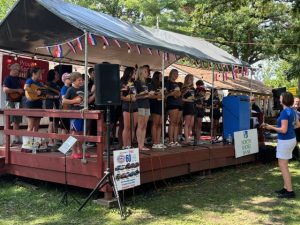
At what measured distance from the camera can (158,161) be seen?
25.5 ft

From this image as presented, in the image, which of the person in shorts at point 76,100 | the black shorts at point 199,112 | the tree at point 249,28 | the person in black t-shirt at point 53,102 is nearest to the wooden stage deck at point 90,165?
the person in shorts at point 76,100

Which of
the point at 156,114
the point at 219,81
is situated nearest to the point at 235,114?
the point at 156,114

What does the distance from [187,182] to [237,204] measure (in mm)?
1917

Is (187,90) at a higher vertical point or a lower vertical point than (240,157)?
higher

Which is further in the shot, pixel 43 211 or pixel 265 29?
pixel 265 29

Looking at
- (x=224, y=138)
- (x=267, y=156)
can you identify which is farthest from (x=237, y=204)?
(x=267, y=156)

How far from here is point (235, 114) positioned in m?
10.6

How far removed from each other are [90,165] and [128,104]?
1458mm

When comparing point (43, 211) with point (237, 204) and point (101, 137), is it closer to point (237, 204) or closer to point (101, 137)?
point (101, 137)

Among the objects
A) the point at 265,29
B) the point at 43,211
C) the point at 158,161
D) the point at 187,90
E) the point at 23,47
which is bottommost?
the point at 43,211

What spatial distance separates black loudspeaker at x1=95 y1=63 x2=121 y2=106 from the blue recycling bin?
482 cm

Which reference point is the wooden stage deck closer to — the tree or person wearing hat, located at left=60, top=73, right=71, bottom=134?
person wearing hat, located at left=60, top=73, right=71, bottom=134

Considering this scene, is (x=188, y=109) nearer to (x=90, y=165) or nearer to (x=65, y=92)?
(x=65, y=92)

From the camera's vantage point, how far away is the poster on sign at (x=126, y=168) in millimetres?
6566
